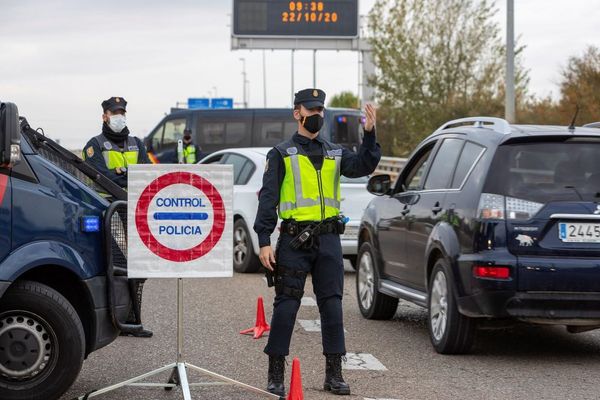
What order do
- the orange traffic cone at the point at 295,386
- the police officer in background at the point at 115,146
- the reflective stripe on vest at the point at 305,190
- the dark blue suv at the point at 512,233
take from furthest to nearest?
the police officer in background at the point at 115,146
the dark blue suv at the point at 512,233
the reflective stripe on vest at the point at 305,190
the orange traffic cone at the point at 295,386

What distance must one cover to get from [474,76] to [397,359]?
43.5 m

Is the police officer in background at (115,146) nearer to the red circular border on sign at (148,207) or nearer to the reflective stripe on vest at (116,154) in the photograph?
the reflective stripe on vest at (116,154)

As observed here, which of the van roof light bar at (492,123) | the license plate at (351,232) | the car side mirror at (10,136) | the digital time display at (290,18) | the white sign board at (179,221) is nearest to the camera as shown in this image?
the car side mirror at (10,136)

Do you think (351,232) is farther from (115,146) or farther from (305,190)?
(305,190)

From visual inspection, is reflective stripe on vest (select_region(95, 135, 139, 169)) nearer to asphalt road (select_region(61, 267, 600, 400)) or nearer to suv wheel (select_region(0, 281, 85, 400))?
asphalt road (select_region(61, 267, 600, 400))

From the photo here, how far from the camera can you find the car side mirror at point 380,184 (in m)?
10.4

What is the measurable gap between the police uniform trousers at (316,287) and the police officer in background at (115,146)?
3686mm

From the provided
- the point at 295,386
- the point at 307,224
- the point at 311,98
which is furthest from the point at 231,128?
the point at 295,386

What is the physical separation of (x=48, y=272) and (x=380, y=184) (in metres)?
4.27

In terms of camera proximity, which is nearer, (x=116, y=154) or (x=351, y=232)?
(x=116, y=154)

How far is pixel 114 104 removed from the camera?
10.9 meters

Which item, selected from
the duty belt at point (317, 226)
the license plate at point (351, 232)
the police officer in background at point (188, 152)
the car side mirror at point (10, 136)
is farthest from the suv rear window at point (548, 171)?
the police officer in background at point (188, 152)

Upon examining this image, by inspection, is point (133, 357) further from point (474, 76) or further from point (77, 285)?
point (474, 76)

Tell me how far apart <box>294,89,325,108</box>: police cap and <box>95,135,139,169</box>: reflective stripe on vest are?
3628 millimetres
